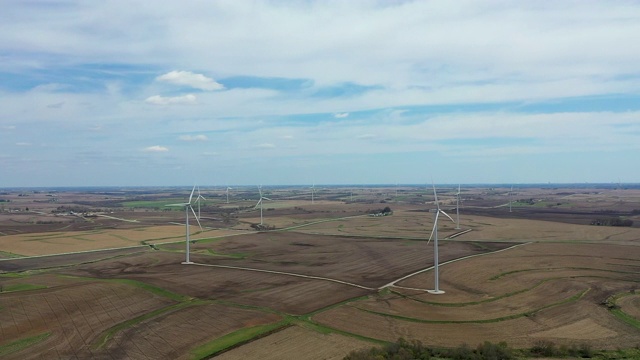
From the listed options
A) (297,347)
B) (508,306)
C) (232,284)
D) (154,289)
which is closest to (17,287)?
(154,289)

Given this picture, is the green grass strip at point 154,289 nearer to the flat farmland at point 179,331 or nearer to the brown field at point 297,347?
the flat farmland at point 179,331

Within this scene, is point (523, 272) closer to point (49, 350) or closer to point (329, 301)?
point (329, 301)

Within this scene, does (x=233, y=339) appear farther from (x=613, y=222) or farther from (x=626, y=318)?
(x=613, y=222)

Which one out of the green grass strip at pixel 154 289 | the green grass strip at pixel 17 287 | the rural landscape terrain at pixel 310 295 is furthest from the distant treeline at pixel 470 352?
the green grass strip at pixel 17 287

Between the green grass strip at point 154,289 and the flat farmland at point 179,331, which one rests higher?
the green grass strip at point 154,289

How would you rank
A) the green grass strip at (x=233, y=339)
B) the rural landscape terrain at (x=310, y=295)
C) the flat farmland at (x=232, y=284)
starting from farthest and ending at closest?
the flat farmland at (x=232, y=284) → the rural landscape terrain at (x=310, y=295) → the green grass strip at (x=233, y=339)

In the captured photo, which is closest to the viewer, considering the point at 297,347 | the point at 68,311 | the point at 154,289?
the point at 297,347

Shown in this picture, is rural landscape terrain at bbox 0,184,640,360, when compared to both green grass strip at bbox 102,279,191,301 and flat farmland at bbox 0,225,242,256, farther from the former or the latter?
flat farmland at bbox 0,225,242,256

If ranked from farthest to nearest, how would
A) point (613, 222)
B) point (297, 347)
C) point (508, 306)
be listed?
point (613, 222), point (508, 306), point (297, 347)
